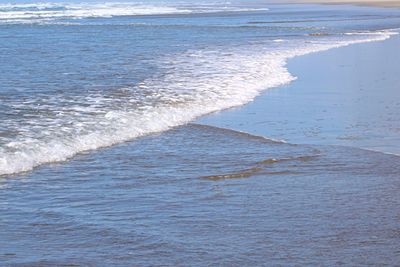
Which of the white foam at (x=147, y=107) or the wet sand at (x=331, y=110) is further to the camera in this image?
the wet sand at (x=331, y=110)

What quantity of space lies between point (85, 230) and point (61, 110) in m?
5.26

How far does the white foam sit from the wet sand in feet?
1.66

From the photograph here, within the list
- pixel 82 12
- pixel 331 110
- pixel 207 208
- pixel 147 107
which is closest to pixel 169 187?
pixel 207 208

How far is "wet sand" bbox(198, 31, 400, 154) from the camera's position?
372 inches

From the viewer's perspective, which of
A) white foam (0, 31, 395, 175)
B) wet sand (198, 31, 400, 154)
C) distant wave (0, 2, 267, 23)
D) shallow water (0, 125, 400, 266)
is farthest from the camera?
distant wave (0, 2, 267, 23)

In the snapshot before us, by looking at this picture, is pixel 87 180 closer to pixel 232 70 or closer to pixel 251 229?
pixel 251 229

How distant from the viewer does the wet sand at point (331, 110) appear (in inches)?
372

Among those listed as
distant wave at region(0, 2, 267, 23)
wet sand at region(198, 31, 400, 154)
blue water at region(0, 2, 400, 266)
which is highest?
blue water at region(0, 2, 400, 266)

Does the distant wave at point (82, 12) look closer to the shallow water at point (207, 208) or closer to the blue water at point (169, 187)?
the blue water at point (169, 187)

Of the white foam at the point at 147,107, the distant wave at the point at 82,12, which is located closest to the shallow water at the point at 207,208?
the white foam at the point at 147,107

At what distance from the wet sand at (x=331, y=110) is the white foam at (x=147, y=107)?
51 cm

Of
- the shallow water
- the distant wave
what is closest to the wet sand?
the shallow water

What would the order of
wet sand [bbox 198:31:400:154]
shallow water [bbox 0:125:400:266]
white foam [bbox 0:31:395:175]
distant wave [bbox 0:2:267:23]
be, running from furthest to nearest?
distant wave [bbox 0:2:267:23] < wet sand [bbox 198:31:400:154] < white foam [bbox 0:31:395:175] < shallow water [bbox 0:125:400:266]

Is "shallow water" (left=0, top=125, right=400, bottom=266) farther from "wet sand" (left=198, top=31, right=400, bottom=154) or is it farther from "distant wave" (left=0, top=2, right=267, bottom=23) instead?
"distant wave" (left=0, top=2, right=267, bottom=23)
